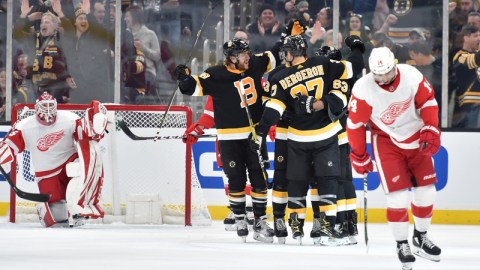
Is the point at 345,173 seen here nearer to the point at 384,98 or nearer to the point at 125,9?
the point at 384,98

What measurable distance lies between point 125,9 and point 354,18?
2.04 m

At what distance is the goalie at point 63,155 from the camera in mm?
9734

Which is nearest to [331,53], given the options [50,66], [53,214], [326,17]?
[326,17]

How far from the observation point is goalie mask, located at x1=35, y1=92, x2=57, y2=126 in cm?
980

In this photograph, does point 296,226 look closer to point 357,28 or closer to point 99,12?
point 357,28

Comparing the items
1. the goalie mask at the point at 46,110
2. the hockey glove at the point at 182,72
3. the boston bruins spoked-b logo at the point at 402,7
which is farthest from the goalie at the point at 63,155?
the boston bruins spoked-b logo at the point at 402,7

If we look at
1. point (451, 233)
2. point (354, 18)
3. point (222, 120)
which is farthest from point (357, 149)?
point (354, 18)

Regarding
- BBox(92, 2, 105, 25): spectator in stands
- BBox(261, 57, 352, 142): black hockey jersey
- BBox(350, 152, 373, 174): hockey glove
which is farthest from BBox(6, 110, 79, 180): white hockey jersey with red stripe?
BBox(350, 152, 373, 174): hockey glove

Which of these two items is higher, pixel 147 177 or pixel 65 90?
pixel 65 90

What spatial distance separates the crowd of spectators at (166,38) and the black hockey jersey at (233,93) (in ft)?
Answer: 8.52

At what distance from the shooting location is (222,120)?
8.48 metres

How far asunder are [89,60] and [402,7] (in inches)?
111

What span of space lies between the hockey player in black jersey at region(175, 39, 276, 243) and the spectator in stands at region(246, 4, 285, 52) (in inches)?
102

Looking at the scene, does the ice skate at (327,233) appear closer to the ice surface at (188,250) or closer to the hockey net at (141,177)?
the ice surface at (188,250)
